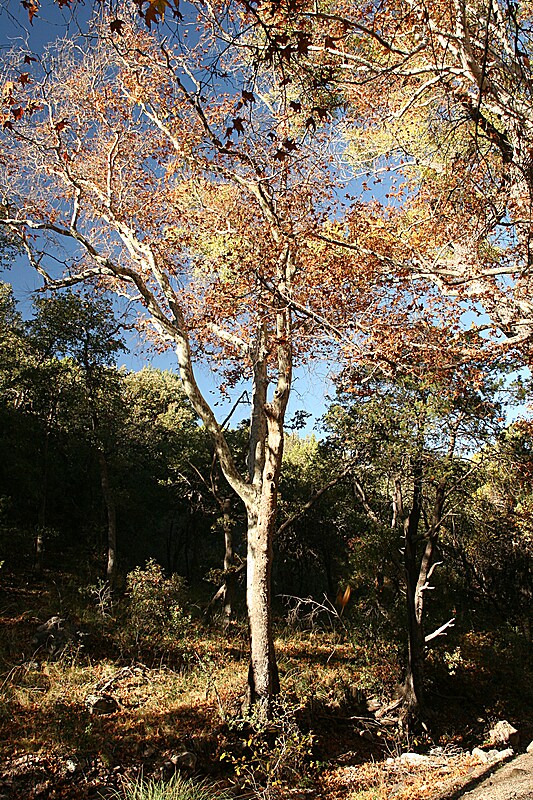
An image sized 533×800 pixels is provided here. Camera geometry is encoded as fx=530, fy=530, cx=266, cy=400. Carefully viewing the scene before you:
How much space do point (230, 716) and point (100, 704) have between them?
5.61 feet

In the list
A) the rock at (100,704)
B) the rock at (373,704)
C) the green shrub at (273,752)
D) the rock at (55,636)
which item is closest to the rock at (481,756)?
the green shrub at (273,752)

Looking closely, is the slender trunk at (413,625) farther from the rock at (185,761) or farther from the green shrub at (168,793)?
the green shrub at (168,793)

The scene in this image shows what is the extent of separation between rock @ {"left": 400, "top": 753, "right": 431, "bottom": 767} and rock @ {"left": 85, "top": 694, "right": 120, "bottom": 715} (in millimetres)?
3709

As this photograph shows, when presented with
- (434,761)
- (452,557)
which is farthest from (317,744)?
(452,557)

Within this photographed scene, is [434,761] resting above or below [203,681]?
below

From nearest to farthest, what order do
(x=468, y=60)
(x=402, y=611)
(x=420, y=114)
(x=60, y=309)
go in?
(x=468, y=60)
(x=420, y=114)
(x=402, y=611)
(x=60, y=309)

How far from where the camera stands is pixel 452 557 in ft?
40.6

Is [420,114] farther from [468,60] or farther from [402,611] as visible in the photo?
[402,611]

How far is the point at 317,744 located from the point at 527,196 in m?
6.96

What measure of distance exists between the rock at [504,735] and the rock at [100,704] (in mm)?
5412

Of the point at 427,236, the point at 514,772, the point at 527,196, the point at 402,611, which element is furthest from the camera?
the point at 402,611

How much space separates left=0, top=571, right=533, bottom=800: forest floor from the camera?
539 centimetres

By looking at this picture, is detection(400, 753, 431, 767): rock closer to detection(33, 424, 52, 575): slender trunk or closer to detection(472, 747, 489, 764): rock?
detection(472, 747, 489, 764): rock

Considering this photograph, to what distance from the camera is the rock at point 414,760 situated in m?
6.32
